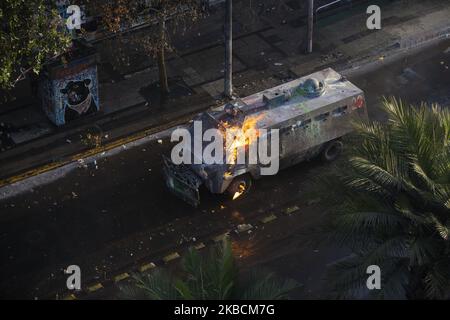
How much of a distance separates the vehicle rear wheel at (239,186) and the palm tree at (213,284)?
7745 mm

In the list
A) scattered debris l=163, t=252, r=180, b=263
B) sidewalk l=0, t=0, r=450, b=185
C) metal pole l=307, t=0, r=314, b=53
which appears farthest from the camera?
metal pole l=307, t=0, r=314, b=53

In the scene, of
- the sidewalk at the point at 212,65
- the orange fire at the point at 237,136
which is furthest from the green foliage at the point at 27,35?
the orange fire at the point at 237,136

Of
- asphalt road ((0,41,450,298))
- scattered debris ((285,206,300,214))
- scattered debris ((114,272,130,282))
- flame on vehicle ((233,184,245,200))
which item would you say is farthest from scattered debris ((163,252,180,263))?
scattered debris ((285,206,300,214))

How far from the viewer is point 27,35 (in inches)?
843

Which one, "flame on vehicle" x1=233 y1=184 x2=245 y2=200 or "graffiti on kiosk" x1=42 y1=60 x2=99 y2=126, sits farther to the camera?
"graffiti on kiosk" x1=42 y1=60 x2=99 y2=126

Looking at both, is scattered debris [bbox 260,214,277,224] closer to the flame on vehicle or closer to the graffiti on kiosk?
the flame on vehicle

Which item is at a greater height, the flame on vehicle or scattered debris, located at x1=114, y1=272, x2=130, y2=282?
the flame on vehicle

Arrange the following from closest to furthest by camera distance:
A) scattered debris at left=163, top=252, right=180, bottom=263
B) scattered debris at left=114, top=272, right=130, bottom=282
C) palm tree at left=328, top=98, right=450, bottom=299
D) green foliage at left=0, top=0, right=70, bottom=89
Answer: palm tree at left=328, top=98, right=450, bottom=299 → scattered debris at left=114, top=272, right=130, bottom=282 → green foliage at left=0, top=0, right=70, bottom=89 → scattered debris at left=163, top=252, right=180, bottom=263

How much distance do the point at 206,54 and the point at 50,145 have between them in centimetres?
718

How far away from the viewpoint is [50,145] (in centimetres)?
2484

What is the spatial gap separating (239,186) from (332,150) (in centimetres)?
328

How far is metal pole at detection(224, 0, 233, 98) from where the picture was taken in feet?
81.3

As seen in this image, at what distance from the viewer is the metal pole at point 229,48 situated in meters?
24.8

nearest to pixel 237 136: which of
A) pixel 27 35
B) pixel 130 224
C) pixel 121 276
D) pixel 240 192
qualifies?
pixel 240 192
